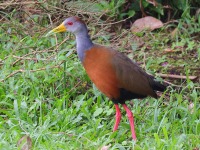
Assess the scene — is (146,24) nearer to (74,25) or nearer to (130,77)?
(74,25)

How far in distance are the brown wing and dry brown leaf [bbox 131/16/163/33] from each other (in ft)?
8.33

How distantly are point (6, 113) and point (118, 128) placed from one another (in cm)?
124

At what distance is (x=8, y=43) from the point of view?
338 inches

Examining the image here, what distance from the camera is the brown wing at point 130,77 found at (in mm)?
6594

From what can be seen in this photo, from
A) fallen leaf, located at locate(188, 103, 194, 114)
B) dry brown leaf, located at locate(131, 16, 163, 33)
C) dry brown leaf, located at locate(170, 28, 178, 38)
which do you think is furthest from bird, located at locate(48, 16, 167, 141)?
dry brown leaf, located at locate(131, 16, 163, 33)

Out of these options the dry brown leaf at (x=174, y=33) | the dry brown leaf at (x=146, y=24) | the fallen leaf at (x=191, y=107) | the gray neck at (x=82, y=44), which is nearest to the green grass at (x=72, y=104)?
the fallen leaf at (x=191, y=107)

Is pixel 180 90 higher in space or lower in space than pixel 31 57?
lower

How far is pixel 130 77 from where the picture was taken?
664cm

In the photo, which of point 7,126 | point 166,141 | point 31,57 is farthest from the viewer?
point 31,57

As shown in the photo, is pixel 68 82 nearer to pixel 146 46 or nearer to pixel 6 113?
pixel 6 113

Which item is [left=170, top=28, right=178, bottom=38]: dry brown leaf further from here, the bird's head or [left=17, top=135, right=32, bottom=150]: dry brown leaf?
[left=17, top=135, right=32, bottom=150]: dry brown leaf

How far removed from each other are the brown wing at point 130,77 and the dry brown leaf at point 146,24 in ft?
8.33

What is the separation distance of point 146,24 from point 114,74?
9.34 feet

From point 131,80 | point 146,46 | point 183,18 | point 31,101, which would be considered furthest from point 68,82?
point 183,18
